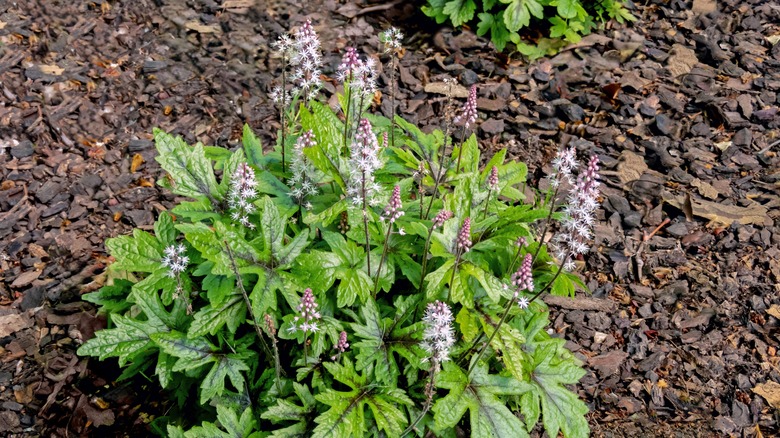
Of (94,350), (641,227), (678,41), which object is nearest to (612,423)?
(641,227)

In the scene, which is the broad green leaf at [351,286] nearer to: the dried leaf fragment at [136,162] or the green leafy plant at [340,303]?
the green leafy plant at [340,303]

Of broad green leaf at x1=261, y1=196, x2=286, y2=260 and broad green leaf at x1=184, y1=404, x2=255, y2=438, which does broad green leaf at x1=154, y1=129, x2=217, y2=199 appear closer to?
broad green leaf at x1=261, y1=196, x2=286, y2=260

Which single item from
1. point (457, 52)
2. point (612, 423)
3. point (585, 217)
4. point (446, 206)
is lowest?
point (612, 423)

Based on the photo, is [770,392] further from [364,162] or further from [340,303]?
[364,162]

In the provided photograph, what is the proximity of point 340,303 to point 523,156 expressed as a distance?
10.1 feet

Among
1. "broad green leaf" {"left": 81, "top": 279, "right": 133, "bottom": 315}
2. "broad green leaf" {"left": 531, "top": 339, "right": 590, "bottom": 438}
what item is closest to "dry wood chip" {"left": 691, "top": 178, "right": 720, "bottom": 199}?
"broad green leaf" {"left": 531, "top": 339, "right": 590, "bottom": 438}

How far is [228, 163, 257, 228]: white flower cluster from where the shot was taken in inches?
138

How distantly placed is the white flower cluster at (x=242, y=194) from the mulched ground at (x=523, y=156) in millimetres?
1424

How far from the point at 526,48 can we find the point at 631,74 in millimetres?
1045

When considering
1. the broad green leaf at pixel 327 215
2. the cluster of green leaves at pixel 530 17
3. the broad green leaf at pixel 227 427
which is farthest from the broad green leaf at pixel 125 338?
the cluster of green leaves at pixel 530 17

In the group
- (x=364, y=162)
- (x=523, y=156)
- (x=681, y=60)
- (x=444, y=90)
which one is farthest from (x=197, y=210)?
(x=681, y=60)

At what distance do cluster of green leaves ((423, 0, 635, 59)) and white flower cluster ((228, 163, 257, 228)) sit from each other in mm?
3641

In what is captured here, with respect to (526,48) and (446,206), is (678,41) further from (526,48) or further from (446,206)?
(446,206)

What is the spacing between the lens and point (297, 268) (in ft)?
11.9
